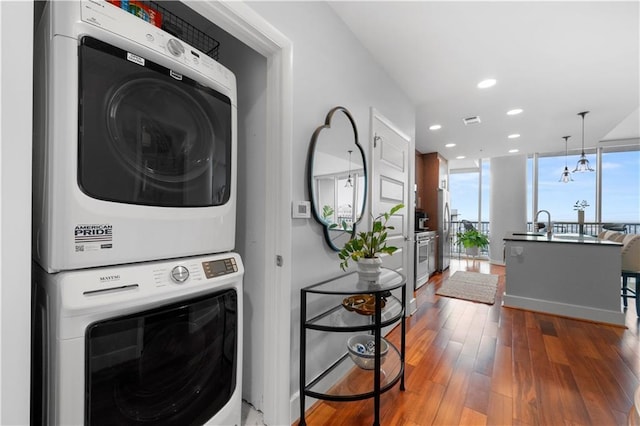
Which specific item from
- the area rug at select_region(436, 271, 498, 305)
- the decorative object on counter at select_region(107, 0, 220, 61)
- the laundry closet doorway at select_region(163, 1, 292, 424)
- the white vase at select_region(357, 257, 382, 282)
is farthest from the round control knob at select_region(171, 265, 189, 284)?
the area rug at select_region(436, 271, 498, 305)

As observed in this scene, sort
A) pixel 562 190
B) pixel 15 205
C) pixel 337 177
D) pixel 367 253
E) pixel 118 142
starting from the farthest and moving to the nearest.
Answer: pixel 562 190 → pixel 337 177 → pixel 367 253 → pixel 118 142 → pixel 15 205

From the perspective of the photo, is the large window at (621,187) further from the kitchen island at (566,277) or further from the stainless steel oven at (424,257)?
the stainless steel oven at (424,257)

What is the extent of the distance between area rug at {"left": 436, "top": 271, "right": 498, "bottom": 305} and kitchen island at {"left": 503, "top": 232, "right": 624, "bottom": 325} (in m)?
0.40

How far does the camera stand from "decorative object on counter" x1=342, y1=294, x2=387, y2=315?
1.62 meters

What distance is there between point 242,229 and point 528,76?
2.97 metres

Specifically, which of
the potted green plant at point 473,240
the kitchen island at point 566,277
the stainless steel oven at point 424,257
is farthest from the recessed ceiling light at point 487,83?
the potted green plant at point 473,240

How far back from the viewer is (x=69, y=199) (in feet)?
2.45

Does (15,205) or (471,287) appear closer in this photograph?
(15,205)

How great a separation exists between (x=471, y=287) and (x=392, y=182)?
271cm

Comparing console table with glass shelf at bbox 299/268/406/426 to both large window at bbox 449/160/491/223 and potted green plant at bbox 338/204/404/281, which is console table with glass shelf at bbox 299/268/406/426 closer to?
potted green plant at bbox 338/204/404/281

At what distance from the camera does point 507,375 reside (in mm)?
1935

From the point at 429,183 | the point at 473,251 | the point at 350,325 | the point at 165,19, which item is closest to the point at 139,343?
the point at 350,325

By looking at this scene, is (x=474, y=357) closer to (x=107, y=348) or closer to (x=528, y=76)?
(x=107, y=348)

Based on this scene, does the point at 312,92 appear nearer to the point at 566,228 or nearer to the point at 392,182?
the point at 392,182
